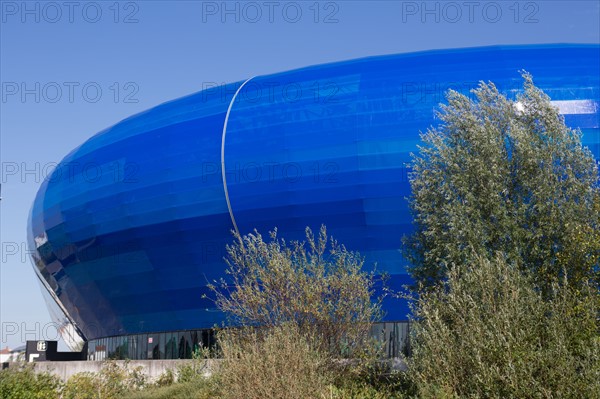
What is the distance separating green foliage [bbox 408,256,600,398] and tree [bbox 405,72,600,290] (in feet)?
6.15

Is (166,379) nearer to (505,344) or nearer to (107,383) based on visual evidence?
(107,383)

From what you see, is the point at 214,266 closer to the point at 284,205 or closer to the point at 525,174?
the point at 284,205

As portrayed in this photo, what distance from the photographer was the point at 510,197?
2186cm

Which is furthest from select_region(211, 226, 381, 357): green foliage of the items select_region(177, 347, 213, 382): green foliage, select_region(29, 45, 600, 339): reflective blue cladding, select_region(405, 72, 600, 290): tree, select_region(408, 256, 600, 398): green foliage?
select_region(29, 45, 600, 339): reflective blue cladding

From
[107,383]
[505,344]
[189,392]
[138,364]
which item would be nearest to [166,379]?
[138,364]

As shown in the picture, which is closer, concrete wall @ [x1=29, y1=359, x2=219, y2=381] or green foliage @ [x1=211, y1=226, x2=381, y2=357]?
green foliage @ [x1=211, y1=226, x2=381, y2=357]

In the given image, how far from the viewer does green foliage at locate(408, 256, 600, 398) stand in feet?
49.1

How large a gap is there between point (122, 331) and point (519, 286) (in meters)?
32.0

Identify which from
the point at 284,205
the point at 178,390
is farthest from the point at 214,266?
the point at 178,390

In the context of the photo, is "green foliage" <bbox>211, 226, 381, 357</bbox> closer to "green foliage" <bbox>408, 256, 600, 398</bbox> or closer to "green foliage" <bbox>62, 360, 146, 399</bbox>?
"green foliage" <bbox>408, 256, 600, 398</bbox>


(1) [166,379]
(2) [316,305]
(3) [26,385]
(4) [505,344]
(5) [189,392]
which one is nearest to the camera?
(4) [505,344]

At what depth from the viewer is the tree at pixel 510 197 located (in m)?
20.7

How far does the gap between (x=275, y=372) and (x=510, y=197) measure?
9011 millimetres

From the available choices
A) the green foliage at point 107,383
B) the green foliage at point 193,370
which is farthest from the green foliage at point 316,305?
the green foliage at point 107,383
